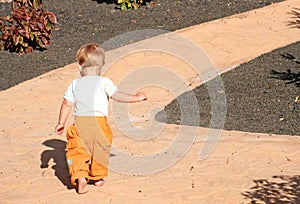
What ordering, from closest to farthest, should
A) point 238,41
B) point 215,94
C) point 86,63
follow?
1. point 86,63
2. point 215,94
3. point 238,41

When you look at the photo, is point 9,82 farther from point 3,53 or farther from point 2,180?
point 2,180

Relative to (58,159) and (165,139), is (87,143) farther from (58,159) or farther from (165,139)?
(165,139)

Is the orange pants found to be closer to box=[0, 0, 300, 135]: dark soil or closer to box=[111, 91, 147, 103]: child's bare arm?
box=[111, 91, 147, 103]: child's bare arm

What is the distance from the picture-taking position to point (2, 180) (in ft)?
23.9

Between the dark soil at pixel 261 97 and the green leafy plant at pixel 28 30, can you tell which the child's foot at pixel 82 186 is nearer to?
the dark soil at pixel 261 97

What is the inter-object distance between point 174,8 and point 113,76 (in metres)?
3.03

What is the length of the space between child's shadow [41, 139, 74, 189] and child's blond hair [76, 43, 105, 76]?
111cm

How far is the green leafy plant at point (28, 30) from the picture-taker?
1150 cm

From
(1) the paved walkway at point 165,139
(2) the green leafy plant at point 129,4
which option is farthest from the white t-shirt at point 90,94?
(2) the green leafy plant at point 129,4

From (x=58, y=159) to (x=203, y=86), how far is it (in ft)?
9.18

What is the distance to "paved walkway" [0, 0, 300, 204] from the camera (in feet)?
22.5

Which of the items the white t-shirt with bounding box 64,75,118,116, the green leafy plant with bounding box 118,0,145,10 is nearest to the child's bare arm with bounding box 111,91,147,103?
the white t-shirt with bounding box 64,75,118,116

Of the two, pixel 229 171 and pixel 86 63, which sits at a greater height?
pixel 86 63

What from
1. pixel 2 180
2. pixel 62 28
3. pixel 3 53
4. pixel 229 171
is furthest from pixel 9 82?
pixel 229 171
